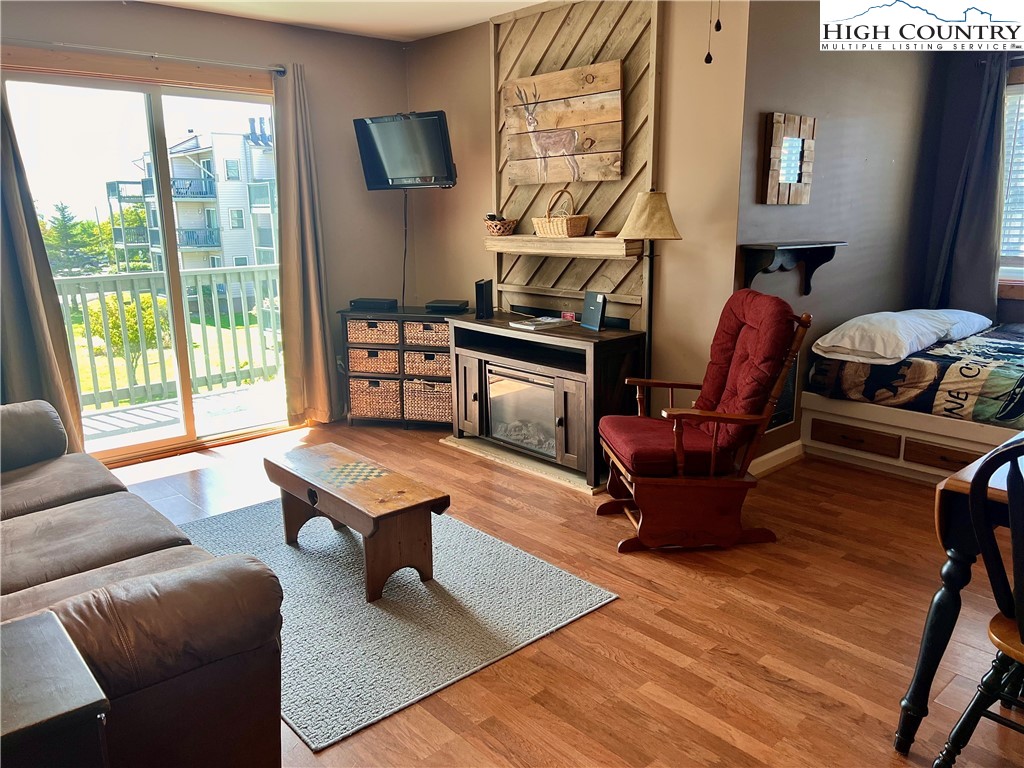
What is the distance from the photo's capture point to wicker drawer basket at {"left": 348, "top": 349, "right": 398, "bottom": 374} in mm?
4816

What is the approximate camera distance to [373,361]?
485 cm

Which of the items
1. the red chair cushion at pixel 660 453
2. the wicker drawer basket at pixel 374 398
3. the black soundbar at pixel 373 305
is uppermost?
the black soundbar at pixel 373 305

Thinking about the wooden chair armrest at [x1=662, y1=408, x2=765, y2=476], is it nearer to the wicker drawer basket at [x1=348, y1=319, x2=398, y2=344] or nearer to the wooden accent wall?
the wooden accent wall

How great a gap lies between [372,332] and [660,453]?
2.46 m

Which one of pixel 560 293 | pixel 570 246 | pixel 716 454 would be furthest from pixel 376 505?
pixel 560 293

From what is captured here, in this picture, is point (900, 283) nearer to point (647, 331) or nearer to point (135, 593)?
point (647, 331)

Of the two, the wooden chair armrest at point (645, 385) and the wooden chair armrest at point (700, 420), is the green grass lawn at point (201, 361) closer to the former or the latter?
the wooden chair armrest at point (645, 385)

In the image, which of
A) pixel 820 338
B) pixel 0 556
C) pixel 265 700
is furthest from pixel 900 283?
pixel 0 556

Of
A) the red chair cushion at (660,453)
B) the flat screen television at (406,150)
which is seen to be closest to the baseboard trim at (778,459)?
the red chair cushion at (660,453)

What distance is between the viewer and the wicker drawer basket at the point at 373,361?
4.82 meters

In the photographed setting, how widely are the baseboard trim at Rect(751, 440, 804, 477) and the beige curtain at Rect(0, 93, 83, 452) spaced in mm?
3675

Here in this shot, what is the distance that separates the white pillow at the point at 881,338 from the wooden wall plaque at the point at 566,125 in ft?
4.99

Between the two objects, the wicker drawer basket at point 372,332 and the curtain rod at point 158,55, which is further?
the wicker drawer basket at point 372,332

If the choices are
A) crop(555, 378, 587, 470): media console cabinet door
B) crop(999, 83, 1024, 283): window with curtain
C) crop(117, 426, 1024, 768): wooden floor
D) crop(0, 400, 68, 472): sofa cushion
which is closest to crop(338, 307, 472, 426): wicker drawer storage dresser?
crop(555, 378, 587, 470): media console cabinet door
